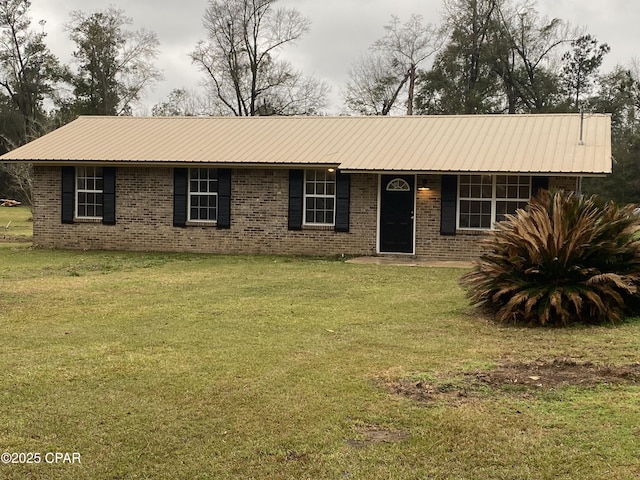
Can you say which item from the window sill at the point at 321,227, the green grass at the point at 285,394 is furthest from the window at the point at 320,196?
the green grass at the point at 285,394

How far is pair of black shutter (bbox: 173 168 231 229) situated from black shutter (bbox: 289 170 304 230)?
166cm

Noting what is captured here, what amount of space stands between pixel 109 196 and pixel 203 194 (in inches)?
102

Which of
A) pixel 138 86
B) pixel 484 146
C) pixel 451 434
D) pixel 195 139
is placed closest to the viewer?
pixel 451 434

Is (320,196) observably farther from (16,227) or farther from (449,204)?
(16,227)

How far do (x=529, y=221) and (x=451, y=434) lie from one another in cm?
514

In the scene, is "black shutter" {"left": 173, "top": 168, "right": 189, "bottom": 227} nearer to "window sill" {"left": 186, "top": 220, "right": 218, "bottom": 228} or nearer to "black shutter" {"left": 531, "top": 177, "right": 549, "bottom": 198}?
"window sill" {"left": 186, "top": 220, "right": 218, "bottom": 228}

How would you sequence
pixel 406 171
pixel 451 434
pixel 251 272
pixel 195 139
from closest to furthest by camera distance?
pixel 451 434 → pixel 251 272 → pixel 406 171 → pixel 195 139

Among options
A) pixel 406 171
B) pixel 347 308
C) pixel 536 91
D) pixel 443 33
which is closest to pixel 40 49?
pixel 443 33

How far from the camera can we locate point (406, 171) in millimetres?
15820

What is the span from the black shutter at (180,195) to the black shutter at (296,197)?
9.33 ft

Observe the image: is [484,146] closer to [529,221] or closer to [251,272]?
[251,272]

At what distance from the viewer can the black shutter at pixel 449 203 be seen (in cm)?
1630

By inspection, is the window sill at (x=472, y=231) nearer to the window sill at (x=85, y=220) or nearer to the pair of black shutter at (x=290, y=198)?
the pair of black shutter at (x=290, y=198)

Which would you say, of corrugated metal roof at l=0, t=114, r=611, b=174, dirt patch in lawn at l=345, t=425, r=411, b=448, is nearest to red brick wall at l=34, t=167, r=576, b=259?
corrugated metal roof at l=0, t=114, r=611, b=174
